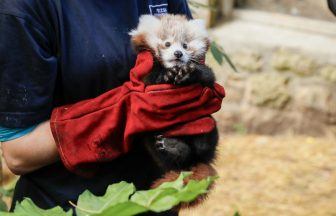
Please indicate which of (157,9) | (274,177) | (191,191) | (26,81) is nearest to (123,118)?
(26,81)

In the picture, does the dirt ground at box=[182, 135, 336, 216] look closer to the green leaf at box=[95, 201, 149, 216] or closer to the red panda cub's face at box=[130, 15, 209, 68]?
the red panda cub's face at box=[130, 15, 209, 68]

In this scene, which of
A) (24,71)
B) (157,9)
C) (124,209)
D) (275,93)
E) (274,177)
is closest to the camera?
(124,209)

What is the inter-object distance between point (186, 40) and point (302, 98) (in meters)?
2.85

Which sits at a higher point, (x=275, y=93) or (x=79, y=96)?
(x=79, y=96)

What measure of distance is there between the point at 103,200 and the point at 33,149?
0.62 m

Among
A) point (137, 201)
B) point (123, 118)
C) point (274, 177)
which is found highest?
point (137, 201)

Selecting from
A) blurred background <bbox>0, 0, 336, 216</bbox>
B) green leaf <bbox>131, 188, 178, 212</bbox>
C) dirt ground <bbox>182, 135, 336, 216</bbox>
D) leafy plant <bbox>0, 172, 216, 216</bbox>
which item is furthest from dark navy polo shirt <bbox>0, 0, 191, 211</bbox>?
blurred background <bbox>0, 0, 336, 216</bbox>

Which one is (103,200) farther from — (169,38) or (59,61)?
(169,38)

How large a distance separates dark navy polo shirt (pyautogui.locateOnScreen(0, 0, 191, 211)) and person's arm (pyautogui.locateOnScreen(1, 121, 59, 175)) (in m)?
0.03

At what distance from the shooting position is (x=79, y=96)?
4.66 ft

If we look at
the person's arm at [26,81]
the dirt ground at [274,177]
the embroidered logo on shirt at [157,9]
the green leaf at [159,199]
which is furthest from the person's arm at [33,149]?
the dirt ground at [274,177]

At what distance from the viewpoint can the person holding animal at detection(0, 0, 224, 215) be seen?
1.27 metres

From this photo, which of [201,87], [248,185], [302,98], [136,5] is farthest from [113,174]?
[302,98]

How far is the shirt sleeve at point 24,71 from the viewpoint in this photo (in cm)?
123
